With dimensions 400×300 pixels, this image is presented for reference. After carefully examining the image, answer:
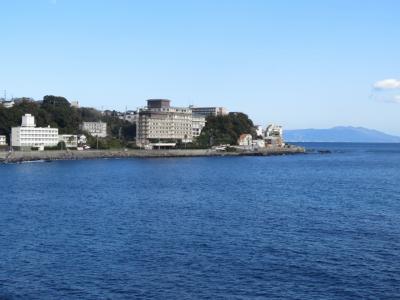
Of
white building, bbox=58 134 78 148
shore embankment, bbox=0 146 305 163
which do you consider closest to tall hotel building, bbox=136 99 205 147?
shore embankment, bbox=0 146 305 163

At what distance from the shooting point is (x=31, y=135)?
81062 mm

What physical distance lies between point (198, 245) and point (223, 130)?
93.6 meters

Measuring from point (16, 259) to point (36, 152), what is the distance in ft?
202

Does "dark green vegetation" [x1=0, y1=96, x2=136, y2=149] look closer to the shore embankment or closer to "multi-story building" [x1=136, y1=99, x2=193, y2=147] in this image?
"multi-story building" [x1=136, y1=99, x2=193, y2=147]

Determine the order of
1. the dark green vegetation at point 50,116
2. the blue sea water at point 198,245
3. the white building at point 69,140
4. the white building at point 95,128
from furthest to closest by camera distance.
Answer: the white building at point 95,128 < the white building at point 69,140 < the dark green vegetation at point 50,116 < the blue sea water at point 198,245

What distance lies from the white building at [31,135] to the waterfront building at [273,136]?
5615cm

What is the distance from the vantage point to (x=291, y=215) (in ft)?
89.7

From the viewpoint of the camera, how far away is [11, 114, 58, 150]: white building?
80000 millimetres

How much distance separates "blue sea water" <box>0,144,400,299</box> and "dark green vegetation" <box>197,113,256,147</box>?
70.9 metres

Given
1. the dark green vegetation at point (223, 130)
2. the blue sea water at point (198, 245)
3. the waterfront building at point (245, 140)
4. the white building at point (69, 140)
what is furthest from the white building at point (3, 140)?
the waterfront building at point (245, 140)

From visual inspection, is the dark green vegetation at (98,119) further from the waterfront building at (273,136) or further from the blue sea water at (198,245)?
the blue sea water at (198,245)

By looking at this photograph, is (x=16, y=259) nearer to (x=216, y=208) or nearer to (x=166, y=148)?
(x=216, y=208)

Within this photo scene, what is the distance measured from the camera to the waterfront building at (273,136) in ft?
424

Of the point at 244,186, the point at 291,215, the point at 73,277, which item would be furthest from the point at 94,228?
the point at 244,186
